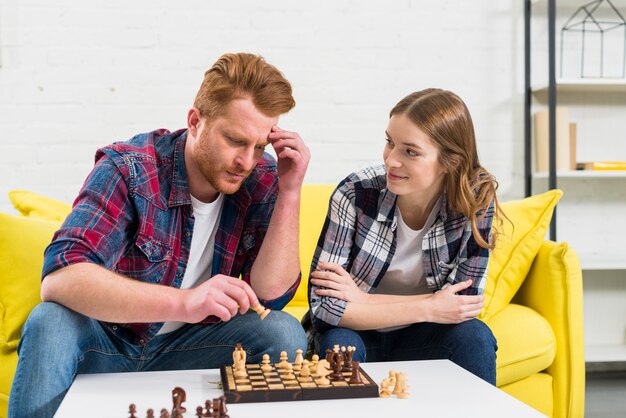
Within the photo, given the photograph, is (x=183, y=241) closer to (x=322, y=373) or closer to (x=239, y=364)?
(x=239, y=364)

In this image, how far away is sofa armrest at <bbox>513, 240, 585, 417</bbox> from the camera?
94.3 inches

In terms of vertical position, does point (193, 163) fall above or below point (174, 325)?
above

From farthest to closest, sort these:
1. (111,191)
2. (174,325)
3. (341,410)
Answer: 1. (174,325)
2. (111,191)
3. (341,410)

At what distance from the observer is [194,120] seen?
1.90 m

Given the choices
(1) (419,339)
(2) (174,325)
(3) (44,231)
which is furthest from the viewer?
(3) (44,231)

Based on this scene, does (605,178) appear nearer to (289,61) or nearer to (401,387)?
(289,61)

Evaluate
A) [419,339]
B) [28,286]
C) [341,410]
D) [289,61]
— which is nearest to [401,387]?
[341,410]

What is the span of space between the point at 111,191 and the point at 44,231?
592 mm

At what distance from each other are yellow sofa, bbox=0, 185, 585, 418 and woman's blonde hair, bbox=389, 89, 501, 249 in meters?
0.42

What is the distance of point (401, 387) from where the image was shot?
1.42m

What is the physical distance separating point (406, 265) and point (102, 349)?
A: 2.91ft

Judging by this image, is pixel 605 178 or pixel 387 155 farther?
pixel 605 178

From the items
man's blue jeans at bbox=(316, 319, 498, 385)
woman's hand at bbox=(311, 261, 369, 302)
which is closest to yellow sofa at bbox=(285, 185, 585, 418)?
man's blue jeans at bbox=(316, 319, 498, 385)

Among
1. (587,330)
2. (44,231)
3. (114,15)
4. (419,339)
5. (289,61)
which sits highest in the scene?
(114,15)
